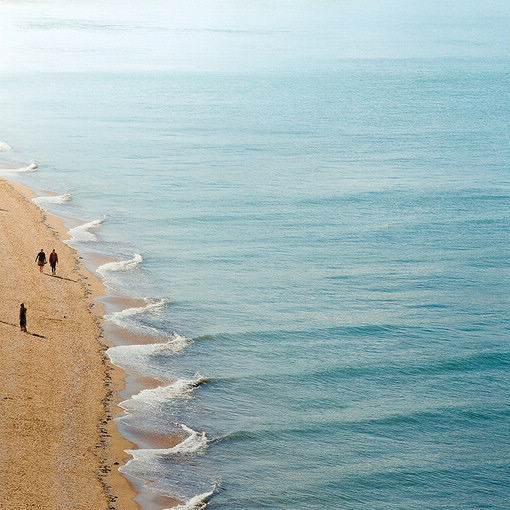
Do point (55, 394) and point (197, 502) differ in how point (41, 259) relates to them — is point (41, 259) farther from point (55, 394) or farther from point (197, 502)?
point (197, 502)

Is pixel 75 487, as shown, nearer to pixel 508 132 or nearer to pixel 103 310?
pixel 103 310

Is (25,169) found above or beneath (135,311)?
above

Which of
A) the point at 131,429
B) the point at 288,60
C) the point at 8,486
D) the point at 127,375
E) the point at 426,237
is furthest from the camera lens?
the point at 288,60

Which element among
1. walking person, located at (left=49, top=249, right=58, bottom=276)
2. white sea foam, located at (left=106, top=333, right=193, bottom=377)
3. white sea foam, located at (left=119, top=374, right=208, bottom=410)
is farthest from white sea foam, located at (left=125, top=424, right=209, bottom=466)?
walking person, located at (left=49, top=249, right=58, bottom=276)

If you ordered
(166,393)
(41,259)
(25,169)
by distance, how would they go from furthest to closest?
1. (25,169)
2. (41,259)
3. (166,393)

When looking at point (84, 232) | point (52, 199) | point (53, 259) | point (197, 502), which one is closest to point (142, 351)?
point (53, 259)

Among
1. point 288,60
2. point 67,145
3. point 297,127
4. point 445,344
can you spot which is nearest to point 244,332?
point 445,344

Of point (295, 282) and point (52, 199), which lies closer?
point (295, 282)
